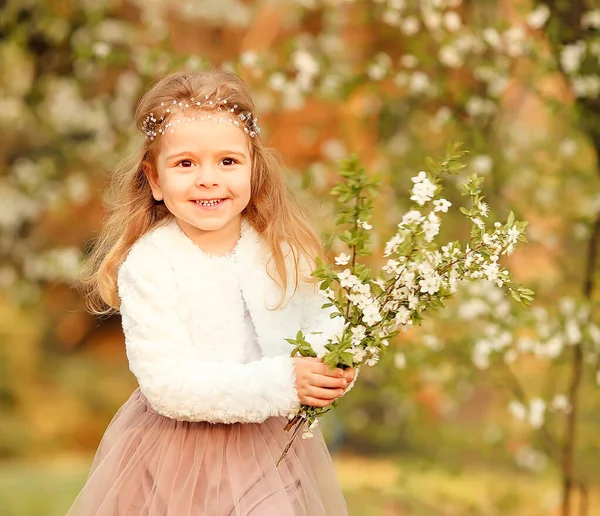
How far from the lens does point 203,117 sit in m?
2.21

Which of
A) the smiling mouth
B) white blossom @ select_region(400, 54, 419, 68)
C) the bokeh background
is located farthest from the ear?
white blossom @ select_region(400, 54, 419, 68)

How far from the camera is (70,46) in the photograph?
15.1ft

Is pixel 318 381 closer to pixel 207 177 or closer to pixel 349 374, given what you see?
pixel 349 374

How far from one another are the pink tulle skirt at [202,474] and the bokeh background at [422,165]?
0.71 meters

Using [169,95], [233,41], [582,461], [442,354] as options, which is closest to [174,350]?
[169,95]

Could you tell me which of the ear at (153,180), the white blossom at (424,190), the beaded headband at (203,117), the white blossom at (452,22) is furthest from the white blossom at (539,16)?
the white blossom at (424,190)

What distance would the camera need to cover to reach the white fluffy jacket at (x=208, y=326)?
2.04 meters

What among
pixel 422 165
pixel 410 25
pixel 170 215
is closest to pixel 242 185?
pixel 170 215

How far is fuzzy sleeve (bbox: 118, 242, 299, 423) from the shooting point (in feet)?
6.69

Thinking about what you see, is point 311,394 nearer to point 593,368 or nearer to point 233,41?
point 593,368

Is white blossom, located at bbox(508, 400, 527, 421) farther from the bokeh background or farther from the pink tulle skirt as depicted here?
the pink tulle skirt

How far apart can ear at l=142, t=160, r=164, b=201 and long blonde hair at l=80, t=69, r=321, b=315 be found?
0.05ft

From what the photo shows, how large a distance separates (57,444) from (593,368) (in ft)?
15.5

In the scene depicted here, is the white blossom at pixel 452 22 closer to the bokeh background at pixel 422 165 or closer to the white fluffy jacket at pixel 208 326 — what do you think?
the bokeh background at pixel 422 165
